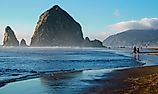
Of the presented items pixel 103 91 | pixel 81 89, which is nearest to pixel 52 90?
pixel 81 89

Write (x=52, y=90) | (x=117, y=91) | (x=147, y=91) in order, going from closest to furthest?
(x=147, y=91) < (x=117, y=91) < (x=52, y=90)

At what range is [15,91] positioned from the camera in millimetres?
19609

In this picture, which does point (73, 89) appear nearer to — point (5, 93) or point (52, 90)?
point (52, 90)

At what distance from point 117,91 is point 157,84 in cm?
258

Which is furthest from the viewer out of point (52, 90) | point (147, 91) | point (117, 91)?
point (52, 90)

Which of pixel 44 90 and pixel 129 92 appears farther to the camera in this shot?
pixel 44 90

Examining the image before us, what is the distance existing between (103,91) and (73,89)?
2.19 meters

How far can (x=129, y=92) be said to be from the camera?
17.2 m

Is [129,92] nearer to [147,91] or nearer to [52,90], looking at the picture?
[147,91]

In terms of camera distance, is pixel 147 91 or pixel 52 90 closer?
pixel 147 91

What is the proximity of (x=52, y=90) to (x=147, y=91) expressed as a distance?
5796 millimetres

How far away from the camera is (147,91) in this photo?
16.9m

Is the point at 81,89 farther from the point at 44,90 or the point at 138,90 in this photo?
the point at 138,90

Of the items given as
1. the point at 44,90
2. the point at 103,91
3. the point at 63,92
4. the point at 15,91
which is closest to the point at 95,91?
the point at 103,91
